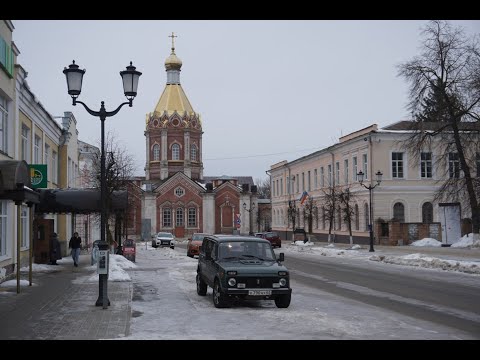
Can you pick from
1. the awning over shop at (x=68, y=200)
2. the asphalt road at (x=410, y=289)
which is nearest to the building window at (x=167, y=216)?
the asphalt road at (x=410, y=289)

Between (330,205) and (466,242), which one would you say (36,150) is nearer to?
(466,242)

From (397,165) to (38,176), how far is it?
34.8m

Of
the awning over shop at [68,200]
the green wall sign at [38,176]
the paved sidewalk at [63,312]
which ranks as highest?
the green wall sign at [38,176]

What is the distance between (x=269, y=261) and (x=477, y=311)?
4971 millimetres

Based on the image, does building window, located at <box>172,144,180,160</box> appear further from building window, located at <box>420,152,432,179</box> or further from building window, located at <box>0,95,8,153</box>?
building window, located at <box>0,95,8,153</box>

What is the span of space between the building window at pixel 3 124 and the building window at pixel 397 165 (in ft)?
119

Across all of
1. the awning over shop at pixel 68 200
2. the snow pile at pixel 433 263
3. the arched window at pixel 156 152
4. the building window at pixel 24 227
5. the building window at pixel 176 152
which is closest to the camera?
the building window at pixel 24 227

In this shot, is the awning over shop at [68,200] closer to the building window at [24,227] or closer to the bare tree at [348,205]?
the building window at [24,227]

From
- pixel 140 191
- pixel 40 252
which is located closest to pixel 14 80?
pixel 40 252

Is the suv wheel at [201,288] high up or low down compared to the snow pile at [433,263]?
up

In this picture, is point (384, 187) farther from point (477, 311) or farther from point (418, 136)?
point (477, 311)

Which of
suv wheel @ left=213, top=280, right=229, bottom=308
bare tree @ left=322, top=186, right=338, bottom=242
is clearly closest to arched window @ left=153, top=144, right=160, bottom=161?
bare tree @ left=322, top=186, right=338, bottom=242

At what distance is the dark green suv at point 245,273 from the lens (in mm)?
13852

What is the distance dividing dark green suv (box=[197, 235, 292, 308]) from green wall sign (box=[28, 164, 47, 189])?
33.2ft
